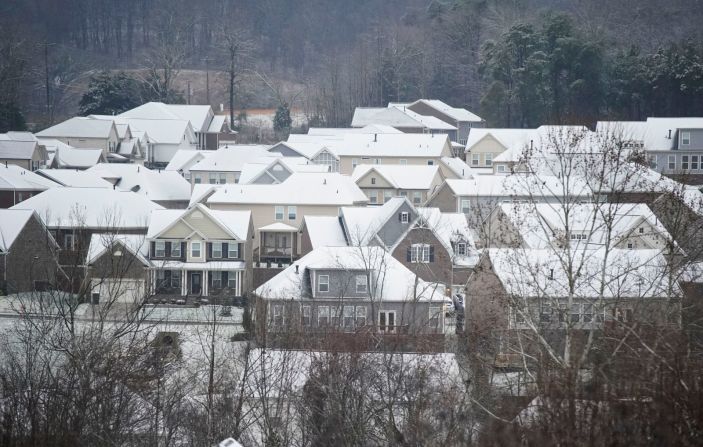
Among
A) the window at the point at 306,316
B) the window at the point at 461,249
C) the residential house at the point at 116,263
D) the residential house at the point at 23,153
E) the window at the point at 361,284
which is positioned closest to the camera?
the window at the point at 306,316

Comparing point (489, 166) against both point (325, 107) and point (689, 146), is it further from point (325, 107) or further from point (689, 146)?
point (325, 107)

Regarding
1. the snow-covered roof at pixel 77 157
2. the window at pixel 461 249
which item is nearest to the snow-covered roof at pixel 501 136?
the snow-covered roof at pixel 77 157

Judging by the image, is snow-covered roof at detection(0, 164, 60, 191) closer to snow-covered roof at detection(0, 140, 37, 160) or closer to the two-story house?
snow-covered roof at detection(0, 140, 37, 160)

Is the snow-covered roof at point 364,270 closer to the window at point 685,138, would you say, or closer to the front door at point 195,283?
the front door at point 195,283

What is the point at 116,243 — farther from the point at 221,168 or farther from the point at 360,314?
the point at 221,168

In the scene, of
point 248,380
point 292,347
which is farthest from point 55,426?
point 292,347
